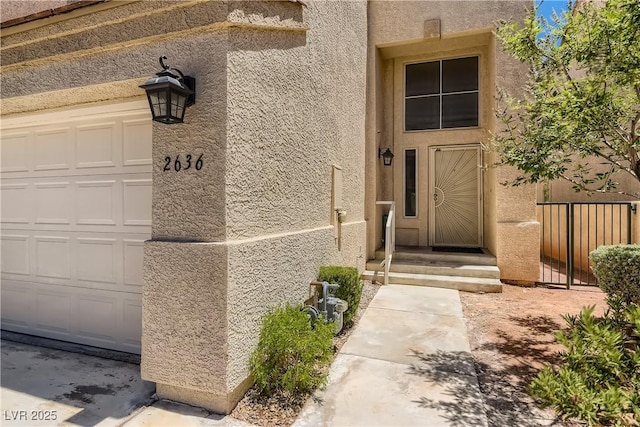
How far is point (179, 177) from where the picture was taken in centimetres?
306

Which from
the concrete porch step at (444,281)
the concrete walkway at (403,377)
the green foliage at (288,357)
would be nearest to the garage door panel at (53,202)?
the green foliage at (288,357)

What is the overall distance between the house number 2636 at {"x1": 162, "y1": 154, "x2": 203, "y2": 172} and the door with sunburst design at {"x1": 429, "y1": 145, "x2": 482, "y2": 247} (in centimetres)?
774

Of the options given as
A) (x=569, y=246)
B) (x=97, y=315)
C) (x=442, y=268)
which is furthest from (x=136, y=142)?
(x=569, y=246)

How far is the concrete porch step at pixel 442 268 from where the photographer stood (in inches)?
275

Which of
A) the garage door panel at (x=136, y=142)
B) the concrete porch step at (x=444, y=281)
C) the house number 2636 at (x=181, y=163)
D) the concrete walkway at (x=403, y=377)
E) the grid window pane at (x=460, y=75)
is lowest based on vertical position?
the concrete walkway at (x=403, y=377)

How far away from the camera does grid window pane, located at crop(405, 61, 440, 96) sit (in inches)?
367

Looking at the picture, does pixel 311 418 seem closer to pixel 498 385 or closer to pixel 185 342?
pixel 185 342

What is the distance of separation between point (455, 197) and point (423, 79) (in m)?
3.53

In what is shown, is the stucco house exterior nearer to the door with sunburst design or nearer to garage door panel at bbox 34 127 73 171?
garage door panel at bbox 34 127 73 171

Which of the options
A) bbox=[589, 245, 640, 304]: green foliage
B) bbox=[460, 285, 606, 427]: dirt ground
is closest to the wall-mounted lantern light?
bbox=[460, 285, 606, 427]: dirt ground

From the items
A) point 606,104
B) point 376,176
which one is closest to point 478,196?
point 376,176

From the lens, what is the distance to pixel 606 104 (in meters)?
3.23

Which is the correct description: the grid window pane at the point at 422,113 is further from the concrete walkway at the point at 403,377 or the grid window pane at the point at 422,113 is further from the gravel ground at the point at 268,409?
the gravel ground at the point at 268,409

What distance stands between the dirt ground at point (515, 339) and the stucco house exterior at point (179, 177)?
108cm
